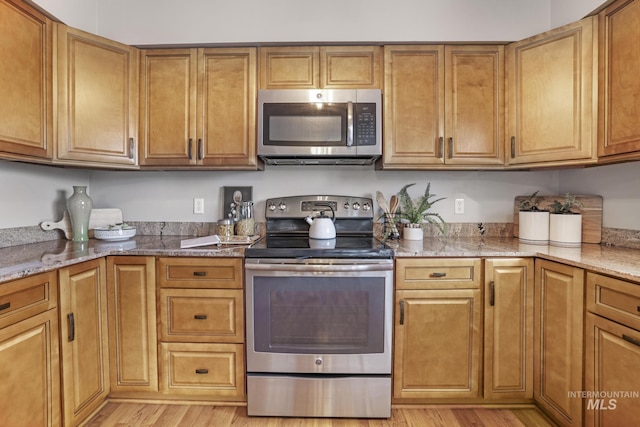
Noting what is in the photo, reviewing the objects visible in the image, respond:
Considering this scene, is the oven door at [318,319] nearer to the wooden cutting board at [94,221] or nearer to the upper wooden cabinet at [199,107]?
the upper wooden cabinet at [199,107]

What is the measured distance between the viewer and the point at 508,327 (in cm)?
171

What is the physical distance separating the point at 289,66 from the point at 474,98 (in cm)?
119

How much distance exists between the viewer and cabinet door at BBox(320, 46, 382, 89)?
2.01 metres

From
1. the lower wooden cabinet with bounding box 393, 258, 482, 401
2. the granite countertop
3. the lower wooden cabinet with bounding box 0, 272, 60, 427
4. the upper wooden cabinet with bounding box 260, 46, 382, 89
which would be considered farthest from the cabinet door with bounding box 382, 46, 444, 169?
the lower wooden cabinet with bounding box 0, 272, 60, 427

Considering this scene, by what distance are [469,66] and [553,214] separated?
105 cm

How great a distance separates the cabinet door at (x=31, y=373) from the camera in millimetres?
1186

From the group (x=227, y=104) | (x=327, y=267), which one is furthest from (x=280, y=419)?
(x=227, y=104)

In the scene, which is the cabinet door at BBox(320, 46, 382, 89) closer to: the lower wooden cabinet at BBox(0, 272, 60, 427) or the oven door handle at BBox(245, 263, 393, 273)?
the oven door handle at BBox(245, 263, 393, 273)

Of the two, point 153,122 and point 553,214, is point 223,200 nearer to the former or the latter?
point 153,122

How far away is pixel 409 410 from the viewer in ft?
5.76

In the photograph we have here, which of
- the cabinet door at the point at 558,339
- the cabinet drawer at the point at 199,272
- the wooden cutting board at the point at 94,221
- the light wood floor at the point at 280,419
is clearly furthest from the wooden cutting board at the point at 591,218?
the wooden cutting board at the point at 94,221

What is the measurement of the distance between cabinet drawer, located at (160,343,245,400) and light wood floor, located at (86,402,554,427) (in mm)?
94

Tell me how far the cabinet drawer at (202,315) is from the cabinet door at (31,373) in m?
0.47

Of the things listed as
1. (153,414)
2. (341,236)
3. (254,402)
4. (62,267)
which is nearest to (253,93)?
(341,236)
